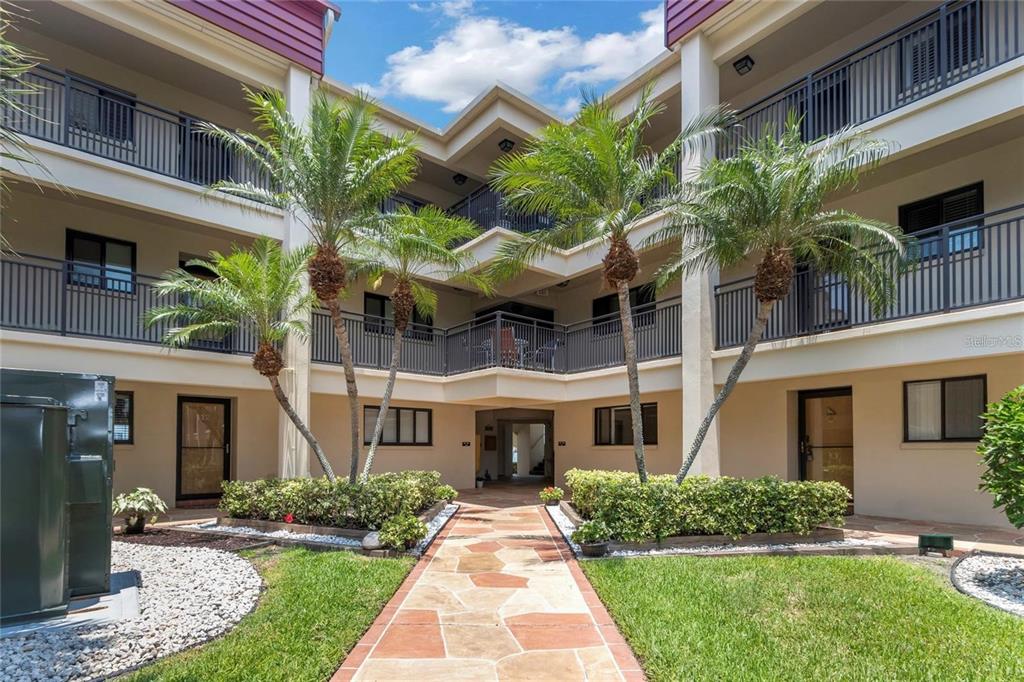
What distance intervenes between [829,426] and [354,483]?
10325 mm

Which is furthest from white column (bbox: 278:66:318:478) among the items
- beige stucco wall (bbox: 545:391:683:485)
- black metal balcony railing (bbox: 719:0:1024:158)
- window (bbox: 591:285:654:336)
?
black metal balcony railing (bbox: 719:0:1024:158)

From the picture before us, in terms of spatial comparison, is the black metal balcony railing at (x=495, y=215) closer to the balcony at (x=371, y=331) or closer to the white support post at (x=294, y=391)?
the balcony at (x=371, y=331)

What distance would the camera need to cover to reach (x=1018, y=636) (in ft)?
17.4

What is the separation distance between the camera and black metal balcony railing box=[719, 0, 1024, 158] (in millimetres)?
9977

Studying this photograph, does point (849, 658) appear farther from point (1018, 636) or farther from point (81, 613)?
point (81, 613)

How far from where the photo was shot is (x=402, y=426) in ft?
59.6

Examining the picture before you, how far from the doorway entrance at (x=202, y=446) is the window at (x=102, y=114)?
6317 mm

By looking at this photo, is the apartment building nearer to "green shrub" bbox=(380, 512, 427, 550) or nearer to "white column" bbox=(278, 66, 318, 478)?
"white column" bbox=(278, 66, 318, 478)

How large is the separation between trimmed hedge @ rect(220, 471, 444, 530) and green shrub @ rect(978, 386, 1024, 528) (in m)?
8.23

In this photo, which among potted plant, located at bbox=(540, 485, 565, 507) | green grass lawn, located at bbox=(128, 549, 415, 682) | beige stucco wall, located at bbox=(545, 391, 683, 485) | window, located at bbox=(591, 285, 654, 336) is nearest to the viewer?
green grass lawn, located at bbox=(128, 549, 415, 682)

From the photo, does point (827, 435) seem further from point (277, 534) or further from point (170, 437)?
point (170, 437)

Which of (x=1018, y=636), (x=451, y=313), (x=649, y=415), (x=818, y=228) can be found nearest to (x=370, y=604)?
(x=1018, y=636)

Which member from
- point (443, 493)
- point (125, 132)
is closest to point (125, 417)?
point (125, 132)

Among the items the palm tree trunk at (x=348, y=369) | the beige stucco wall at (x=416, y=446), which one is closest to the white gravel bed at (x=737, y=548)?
the palm tree trunk at (x=348, y=369)
